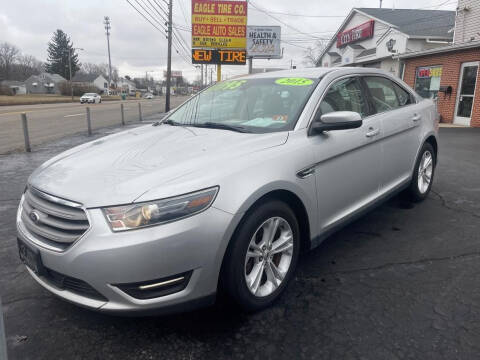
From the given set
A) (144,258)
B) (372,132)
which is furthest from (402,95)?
(144,258)

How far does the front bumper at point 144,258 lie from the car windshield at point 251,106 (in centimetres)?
113

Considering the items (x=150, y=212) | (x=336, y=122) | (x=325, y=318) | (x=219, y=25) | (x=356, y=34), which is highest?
(x=356, y=34)

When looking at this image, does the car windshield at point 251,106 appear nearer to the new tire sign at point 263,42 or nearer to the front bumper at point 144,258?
the front bumper at point 144,258

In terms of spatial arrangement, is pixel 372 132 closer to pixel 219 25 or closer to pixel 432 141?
pixel 432 141

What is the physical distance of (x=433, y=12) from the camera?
2609 cm

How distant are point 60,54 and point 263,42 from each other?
258 feet

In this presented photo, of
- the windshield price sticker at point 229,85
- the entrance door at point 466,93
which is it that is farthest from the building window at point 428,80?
the windshield price sticker at point 229,85

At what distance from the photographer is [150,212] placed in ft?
6.44

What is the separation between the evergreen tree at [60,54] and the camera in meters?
87.1

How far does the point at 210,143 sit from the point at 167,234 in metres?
0.93

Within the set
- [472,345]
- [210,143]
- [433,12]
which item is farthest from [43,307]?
[433,12]

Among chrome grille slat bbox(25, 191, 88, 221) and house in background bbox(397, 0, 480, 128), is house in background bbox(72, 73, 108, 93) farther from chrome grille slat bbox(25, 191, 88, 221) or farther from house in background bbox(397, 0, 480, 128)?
chrome grille slat bbox(25, 191, 88, 221)

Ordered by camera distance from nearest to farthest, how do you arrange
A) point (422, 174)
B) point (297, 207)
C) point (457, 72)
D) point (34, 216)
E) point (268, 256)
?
1. point (34, 216)
2. point (268, 256)
3. point (297, 207)
4. point (422, 174)
5. point (457, 72)

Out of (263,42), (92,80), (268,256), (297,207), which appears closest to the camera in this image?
(268,256)
